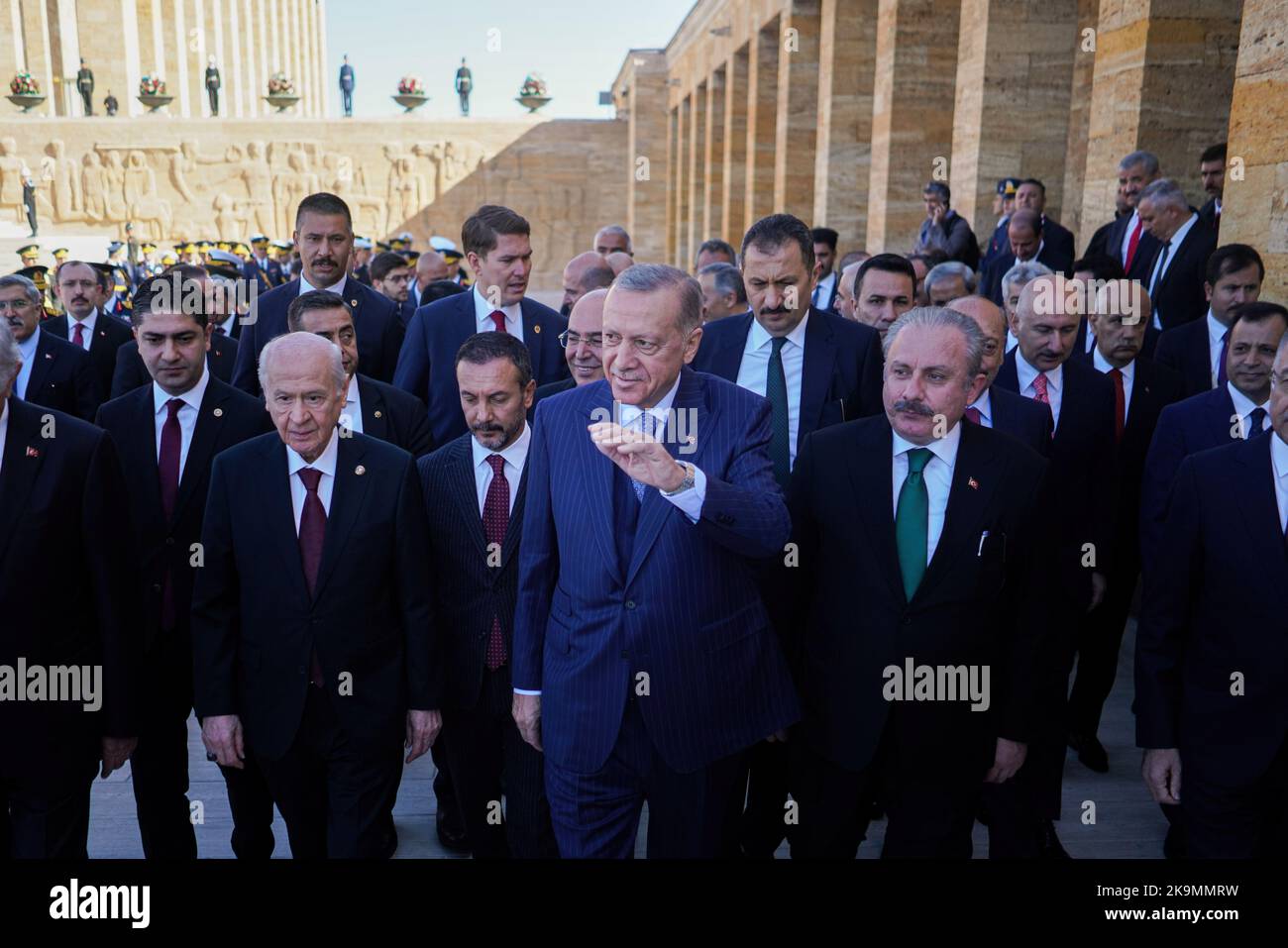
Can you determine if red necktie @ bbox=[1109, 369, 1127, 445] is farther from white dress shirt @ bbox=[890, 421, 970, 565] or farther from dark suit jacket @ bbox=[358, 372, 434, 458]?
dark suit jacket @ bbox=[358, 372, 434, 458]

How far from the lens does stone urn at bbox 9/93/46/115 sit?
120ft

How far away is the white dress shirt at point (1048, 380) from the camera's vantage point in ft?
15.2

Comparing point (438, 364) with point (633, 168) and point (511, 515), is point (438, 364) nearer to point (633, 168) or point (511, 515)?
point (511, 515)

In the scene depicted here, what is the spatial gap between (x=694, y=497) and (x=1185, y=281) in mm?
6022

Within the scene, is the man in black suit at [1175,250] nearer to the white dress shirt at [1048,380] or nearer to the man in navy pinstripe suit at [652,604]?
the white dress shirt at [1048,380]

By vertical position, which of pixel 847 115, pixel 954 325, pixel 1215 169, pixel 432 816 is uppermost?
pixel 847 115

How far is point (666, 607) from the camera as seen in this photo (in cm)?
290

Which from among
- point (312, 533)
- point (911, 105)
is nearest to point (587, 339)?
point (312, 533)

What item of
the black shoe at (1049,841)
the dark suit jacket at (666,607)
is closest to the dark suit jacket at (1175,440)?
the black shoe at (1049,841)

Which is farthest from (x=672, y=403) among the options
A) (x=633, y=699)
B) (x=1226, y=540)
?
(x=1226, y=540)

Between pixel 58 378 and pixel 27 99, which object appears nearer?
pixel 58 378

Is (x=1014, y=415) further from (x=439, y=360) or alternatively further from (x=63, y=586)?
(x=63, y=586)

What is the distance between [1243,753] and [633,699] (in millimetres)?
1853

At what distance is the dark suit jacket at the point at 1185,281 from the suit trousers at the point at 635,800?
579 cm
